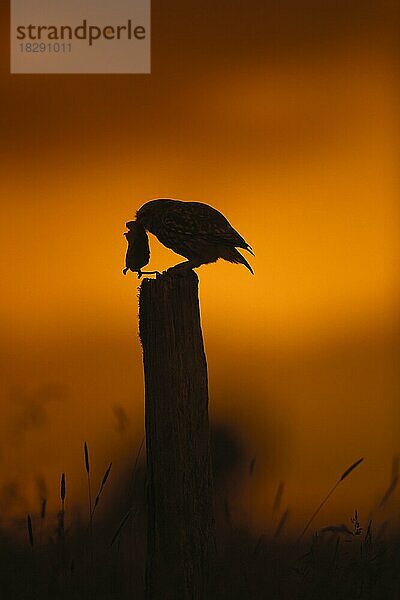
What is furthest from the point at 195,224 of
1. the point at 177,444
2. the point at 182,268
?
the point at 177,444

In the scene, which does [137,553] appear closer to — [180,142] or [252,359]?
[252,359]

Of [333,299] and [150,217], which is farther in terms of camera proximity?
[333,299]

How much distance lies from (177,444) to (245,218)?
3.74 ft

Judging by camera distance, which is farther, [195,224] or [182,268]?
[195,224]

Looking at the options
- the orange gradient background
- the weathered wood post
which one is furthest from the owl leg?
the orange gradient background

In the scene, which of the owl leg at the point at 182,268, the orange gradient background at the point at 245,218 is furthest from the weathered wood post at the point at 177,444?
the orange gradient background at the point at 245,218

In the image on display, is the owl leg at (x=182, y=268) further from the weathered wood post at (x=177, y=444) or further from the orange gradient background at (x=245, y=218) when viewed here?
the orange gradient background at (x=245, y=218)

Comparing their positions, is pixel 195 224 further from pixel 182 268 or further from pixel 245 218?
pixel 245 218

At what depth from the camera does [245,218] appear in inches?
98.0

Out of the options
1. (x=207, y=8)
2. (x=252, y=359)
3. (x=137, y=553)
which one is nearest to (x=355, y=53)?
(x=207, y=8)

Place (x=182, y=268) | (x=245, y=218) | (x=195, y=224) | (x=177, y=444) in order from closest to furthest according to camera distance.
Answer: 1. (x=177, y=444)
2. (x=182, y=268)
3. (x=195, y=224)
4. (x=245, y=218)

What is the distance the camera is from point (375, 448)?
8.05 ft

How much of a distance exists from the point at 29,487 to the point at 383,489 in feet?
3.03

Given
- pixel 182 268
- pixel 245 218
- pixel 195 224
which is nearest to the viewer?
pixel 182 268
